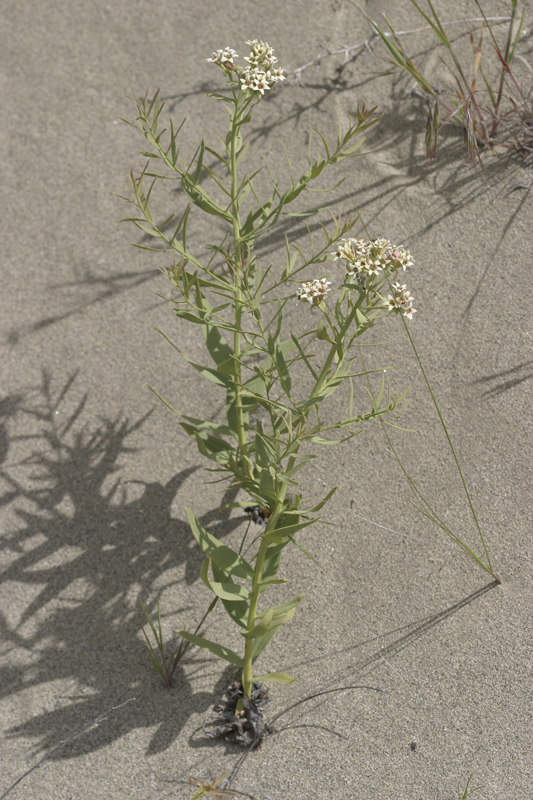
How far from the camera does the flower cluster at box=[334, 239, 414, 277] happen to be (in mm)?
933

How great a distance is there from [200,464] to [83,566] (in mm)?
332

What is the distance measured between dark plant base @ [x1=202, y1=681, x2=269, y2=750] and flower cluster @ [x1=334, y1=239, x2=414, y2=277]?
2.80ft

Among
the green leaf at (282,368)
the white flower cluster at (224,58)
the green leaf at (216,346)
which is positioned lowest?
the green leaf at (282,368)

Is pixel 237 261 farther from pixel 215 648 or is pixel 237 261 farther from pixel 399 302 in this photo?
pixel 215 648

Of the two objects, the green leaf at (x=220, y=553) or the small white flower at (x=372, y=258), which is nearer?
the small white flower at (x=372, y=258)

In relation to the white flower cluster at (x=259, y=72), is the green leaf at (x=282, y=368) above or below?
below

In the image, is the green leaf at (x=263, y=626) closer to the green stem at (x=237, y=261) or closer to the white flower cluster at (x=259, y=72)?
the green stem at (x=237, y=261)

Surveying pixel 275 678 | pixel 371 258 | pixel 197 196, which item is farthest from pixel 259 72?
pixel 275 678

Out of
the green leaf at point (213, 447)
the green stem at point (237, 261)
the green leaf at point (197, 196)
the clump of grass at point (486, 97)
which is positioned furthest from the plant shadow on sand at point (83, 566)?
the clump of grass at point (486, 97)

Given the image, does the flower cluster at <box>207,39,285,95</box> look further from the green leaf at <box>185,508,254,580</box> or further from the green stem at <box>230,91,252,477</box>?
the green leaf at <box>185,508,254,580</box>

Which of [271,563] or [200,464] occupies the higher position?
[200,464]

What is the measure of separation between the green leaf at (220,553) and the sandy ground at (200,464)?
25 centimetres

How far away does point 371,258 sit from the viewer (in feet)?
3.13

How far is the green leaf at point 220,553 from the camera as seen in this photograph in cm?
124
